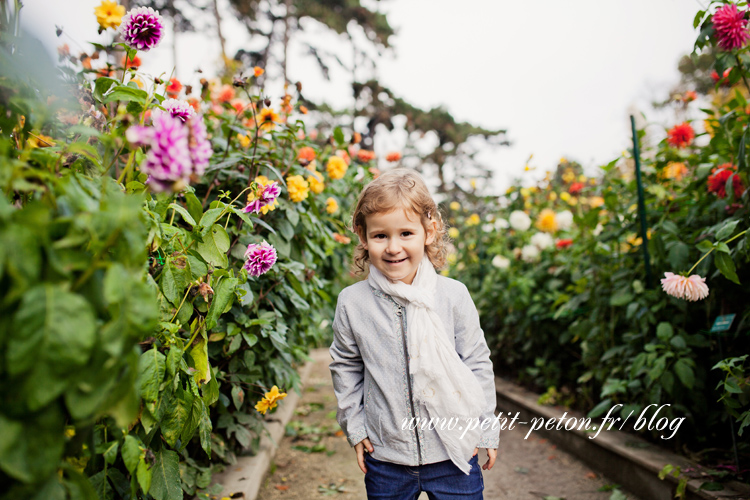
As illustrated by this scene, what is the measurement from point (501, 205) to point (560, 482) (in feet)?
9.23

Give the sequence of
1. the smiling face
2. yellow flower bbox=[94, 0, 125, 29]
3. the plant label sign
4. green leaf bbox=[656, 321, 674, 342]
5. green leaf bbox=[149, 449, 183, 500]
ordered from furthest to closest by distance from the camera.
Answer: green leaf bbox=[656, 321, 674, 342]
the plant label sign
the smiling face
yellow flower bbox=[94, 0, 125, 29]
green leaf bbox=[149, 449, 183, 500]

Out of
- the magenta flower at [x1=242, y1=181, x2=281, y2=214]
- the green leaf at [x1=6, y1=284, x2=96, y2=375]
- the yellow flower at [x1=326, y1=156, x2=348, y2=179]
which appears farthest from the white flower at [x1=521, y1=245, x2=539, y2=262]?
the green leaf at [x1=6, y1=284, x2=96, y2=375]

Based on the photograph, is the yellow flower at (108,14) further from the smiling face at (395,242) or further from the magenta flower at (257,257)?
the smiling face at (395,242)

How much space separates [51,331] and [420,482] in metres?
1.15

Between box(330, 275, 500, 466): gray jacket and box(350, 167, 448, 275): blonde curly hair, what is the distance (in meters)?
0.20

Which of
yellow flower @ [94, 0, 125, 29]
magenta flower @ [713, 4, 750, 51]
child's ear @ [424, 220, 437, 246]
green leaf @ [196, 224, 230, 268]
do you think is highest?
magenta flower @ [713, 4, 750, 51]

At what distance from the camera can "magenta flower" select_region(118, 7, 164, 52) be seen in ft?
4.09

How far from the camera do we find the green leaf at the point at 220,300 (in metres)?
1.16

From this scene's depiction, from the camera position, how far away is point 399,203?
1.46 m

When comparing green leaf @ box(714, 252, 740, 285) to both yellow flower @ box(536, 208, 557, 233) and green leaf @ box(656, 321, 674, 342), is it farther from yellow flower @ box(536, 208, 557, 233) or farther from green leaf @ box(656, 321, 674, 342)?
yellow flower @ box(536, 208, 557, 233)

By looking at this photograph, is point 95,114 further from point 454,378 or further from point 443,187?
point 443,187

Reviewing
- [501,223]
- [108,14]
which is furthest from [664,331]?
[108,14]

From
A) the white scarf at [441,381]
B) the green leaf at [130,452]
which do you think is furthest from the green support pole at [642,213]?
the green leaf at [130,452]

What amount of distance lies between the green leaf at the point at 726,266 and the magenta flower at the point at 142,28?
1914mm
